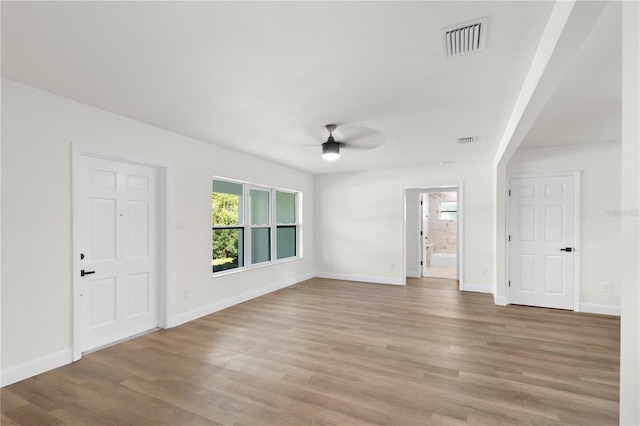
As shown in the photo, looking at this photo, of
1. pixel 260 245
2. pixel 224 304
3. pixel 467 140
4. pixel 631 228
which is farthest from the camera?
pixel 260 245

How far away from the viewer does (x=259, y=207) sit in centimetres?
592

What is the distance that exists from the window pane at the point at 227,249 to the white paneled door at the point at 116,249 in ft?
3.30

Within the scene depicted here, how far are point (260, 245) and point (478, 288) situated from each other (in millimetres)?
4313

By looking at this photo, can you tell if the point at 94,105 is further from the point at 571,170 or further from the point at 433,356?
the point at 571,170

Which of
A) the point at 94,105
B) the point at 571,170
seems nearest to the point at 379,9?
the point at 94,105

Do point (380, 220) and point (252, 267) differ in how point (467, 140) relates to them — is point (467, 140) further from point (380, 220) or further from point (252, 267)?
point (252, 267)

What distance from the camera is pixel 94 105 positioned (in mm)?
3189

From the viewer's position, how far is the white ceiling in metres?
1.77

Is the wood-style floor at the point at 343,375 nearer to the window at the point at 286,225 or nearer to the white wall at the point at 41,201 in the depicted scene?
the white wall at the point at 41,201

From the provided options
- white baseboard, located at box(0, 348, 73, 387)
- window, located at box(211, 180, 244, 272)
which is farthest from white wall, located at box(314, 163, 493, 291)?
white baseboard, located at box(0, 348, 73, 387)

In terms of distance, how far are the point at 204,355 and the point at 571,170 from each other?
227 inches

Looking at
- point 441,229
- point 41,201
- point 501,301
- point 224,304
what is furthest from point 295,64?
point 441,229

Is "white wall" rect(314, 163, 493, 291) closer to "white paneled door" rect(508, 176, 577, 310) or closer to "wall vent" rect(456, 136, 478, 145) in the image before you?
"white paneled door" rect(508, 176, 577, 310)

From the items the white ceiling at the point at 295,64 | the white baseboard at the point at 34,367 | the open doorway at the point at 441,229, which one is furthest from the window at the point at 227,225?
the open doorway at the point at 441,229
